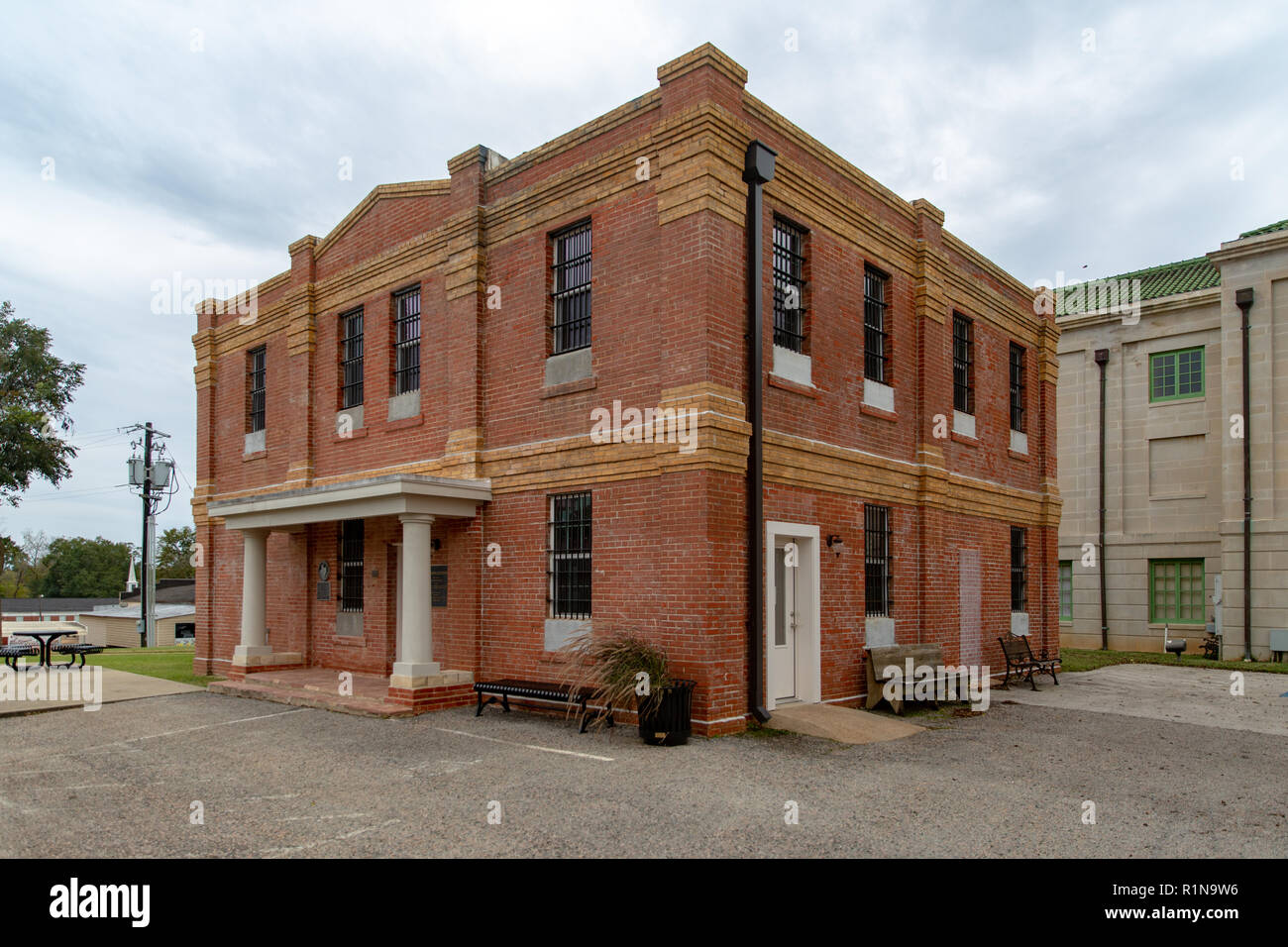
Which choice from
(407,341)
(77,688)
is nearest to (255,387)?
(407,341)

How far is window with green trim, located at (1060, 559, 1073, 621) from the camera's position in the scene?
Result: 2686 centimetres

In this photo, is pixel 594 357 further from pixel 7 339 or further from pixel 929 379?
pixel 7 339

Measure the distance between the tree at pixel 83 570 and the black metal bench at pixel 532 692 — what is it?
7854 cm

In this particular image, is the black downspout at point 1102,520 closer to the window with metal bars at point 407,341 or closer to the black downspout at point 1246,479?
the black downspout at point 1246,479

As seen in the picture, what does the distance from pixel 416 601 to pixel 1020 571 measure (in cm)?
1209

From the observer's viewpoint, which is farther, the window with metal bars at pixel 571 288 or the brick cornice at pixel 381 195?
the brick cornice at pixel 381 195

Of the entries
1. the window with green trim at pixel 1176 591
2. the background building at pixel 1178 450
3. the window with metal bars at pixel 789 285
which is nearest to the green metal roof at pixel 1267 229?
the background building at pixel 1178 450

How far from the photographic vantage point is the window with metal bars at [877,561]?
44.3 feet

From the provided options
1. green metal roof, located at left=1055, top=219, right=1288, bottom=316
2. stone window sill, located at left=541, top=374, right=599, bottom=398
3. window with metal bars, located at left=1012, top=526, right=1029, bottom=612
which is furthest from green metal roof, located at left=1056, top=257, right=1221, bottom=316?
stone window sill, located at left=541, top=374, right=599, bottom=398

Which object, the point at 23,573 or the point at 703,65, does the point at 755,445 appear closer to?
the point at 703,65

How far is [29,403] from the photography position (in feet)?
99.3

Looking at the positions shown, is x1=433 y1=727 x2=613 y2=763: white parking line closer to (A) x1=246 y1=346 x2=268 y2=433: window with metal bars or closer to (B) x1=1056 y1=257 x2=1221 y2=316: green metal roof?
(A) x1=246 y1=346 x2=268 y2=433: window with metal bars

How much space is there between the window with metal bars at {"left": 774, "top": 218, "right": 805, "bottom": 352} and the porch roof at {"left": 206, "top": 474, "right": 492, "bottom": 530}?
4731 mm

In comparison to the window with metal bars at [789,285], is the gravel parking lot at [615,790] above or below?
below
